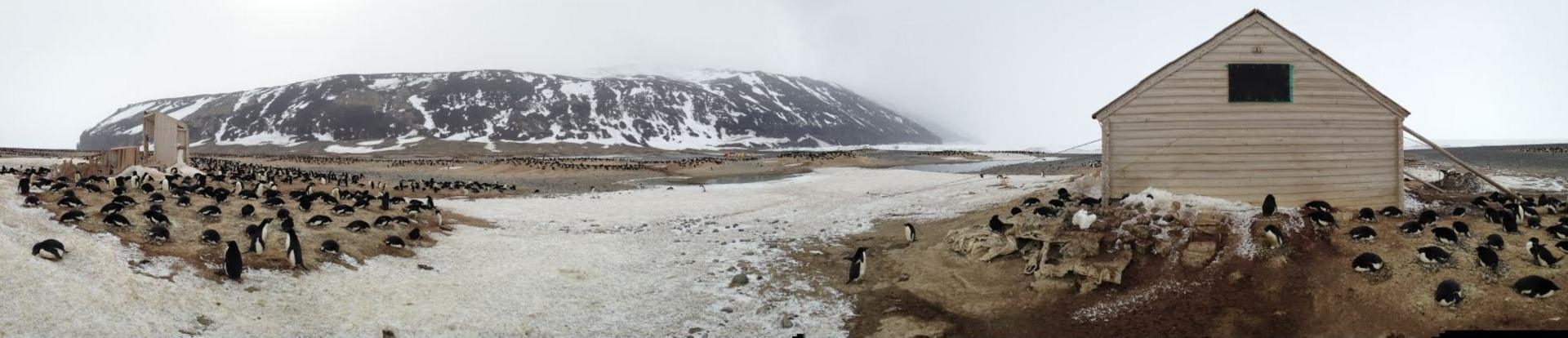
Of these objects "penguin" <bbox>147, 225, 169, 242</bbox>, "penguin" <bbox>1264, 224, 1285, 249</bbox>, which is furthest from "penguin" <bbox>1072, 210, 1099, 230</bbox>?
"penguin" <bbox>147, 225, 169, 242</bbox>

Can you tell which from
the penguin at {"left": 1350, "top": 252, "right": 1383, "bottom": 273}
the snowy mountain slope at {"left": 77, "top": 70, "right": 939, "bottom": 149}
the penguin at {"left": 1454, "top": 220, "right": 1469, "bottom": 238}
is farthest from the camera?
the snowy mountain slope at {"left": 77, "top": 70, "right": 939, "bottom": 149}

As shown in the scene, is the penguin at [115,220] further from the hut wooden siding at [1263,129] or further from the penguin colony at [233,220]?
the hut wooden siding at [1263,129]

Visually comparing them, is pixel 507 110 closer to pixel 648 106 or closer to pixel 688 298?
pixel 648 106

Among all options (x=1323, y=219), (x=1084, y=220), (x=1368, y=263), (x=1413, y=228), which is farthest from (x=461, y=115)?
(x=1368, y=263)

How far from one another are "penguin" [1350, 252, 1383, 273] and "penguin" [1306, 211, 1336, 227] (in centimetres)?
220

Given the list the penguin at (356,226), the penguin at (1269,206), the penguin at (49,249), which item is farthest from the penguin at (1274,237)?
the penguin at (49,249)

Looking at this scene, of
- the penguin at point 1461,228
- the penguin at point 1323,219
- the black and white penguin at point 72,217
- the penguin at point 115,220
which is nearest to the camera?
the penguin at point 1461,228

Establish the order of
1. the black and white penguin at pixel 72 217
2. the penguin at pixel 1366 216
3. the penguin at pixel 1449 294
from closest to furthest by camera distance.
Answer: the penguin at pixel 1449 294 < the black and white penguin at pixel 72 217 < the penguin at pixel 1366 216

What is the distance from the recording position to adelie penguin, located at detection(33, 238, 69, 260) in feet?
34.4

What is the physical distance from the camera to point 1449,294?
32.6 feet

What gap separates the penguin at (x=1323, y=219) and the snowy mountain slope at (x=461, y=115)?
14554cm

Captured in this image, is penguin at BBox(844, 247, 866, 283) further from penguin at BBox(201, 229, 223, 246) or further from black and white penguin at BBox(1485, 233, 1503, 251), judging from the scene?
penguin at BBox(201, 229, 223, 246)

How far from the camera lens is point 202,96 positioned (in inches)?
7707

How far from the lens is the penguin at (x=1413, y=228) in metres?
13.0
